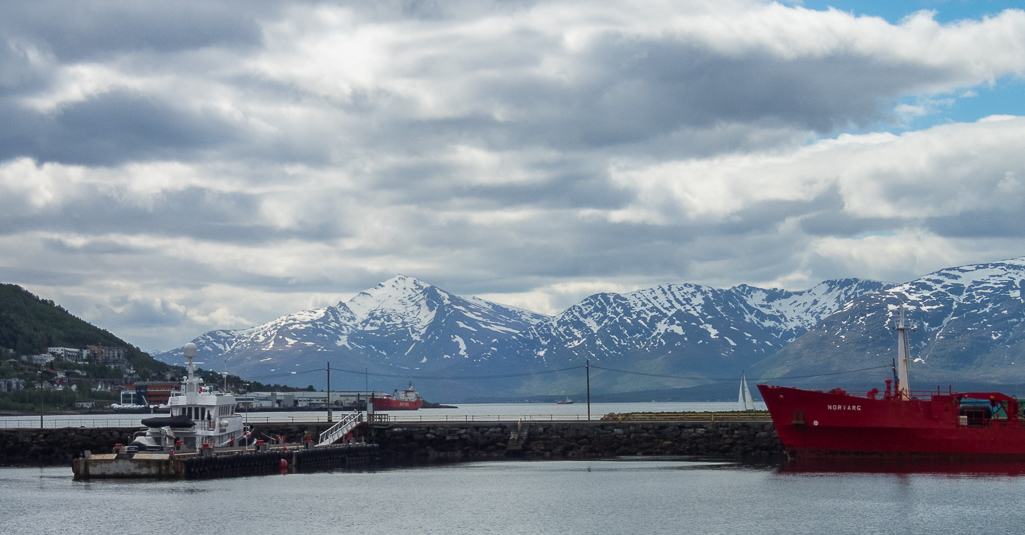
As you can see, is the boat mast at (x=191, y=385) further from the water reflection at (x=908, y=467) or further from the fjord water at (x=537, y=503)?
the water reflection at (x=908, y=467)

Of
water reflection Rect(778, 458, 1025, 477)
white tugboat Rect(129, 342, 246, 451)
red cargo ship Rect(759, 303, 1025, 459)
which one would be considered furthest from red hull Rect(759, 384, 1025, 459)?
white tugboat Rect(129, 342, 246, 451)

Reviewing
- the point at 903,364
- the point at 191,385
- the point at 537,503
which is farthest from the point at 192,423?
the point at 903,364

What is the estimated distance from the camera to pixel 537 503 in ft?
194

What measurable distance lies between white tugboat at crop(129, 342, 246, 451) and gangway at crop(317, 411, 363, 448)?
8.91 metres

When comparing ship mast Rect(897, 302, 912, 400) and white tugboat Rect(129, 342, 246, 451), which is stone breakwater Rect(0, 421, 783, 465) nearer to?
white tugboat Rect(129, 342, 246, 451)

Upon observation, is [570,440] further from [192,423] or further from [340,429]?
[192,423]

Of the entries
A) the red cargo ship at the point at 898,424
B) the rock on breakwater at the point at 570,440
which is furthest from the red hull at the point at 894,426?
the rock on breakwater at the point at 570,440

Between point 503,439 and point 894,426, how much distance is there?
31601 millimetres

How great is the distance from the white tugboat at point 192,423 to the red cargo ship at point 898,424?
37320mm

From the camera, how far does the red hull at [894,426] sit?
73.3m

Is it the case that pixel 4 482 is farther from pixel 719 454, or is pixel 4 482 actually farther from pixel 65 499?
pixel 719 454

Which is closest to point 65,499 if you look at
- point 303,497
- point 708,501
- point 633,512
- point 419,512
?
point 303,497

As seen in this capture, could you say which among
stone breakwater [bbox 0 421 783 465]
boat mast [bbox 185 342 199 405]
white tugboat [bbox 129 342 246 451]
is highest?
boat mast [bbox 185 342 199 405]

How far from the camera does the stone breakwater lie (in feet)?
288
